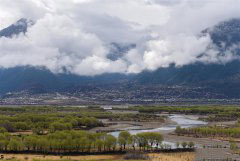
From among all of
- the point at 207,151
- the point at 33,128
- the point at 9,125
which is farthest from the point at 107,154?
the point at 9,125

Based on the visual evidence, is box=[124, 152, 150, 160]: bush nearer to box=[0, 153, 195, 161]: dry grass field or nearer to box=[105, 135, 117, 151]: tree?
box=[0, 153, 195, 161]: dry grass field

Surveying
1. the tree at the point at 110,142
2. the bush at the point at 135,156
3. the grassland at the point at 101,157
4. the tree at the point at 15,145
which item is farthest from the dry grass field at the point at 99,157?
the tree at the point at 110,142

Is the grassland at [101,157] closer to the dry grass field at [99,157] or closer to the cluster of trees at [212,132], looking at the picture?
the dry grass field at [99,157]

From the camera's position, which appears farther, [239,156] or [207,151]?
[207,151]

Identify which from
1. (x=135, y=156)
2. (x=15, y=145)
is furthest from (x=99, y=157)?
(x=15, y=145)

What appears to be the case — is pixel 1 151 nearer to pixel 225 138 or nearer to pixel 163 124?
pixel 225 138

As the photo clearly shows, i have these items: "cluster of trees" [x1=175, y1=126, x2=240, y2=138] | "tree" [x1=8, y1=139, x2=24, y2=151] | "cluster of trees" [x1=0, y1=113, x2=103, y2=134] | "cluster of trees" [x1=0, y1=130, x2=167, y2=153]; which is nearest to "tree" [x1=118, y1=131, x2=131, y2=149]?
"cluster of trees" [x1=0, y1=130, x2=167, y2=153]

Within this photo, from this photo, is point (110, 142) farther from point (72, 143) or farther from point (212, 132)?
point (212, 132)

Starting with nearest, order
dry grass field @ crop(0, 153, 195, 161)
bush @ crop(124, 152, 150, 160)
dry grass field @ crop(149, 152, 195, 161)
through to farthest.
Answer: dry grass field @ crop(0, 153, 195, 161) < bush @ crop(124, 152, 150, 160) < dry grass field @ crop(149, 152, 195, 161)

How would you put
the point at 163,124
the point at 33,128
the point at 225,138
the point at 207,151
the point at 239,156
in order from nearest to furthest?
the point at 239,156, the point at 207,151, the point at 225,138, the point at 33,128, the point at 163,124
